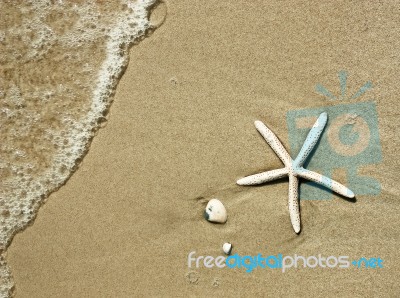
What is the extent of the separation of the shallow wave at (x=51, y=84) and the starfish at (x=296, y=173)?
146 centimetres

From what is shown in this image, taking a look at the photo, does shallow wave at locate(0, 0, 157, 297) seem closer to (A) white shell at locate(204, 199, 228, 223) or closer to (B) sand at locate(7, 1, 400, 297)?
(B) sand at locate(7, 1, 400, 297)

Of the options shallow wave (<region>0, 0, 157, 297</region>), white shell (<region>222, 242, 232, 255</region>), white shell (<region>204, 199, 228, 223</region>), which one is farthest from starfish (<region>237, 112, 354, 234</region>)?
shallow wave (<region>0, 0, 157, 297</region>)

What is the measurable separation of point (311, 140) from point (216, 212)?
956 millimetres

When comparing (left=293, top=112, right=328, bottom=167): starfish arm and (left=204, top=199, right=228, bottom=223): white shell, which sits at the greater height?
Answer: (left=293, top=112, right=328, bottom=167): starfish arm

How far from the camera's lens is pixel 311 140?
3.12m

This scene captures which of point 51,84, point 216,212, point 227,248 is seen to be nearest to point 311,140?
point 216,212

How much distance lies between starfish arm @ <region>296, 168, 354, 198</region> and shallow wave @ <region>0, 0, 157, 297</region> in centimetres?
177

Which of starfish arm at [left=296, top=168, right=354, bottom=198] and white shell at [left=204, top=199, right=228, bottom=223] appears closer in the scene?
starfish arm at [left=296, top=168, right=354, bottom=198]

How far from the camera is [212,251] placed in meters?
3.23

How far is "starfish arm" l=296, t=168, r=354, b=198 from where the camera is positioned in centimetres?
308

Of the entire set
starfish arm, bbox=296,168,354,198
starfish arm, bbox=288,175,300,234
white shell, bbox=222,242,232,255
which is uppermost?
starfish arm, bbox=296,168,354,198

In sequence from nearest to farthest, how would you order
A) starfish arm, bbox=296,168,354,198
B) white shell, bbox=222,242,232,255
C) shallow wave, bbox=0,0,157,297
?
starfish arm, bbox=296,168,354,198 < white shell, bbox=222,242,232,255 < shallow wave, bbox=0,0,157,297

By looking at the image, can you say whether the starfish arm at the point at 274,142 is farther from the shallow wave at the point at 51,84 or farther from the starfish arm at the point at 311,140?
the shallow wave at the point at 51,84

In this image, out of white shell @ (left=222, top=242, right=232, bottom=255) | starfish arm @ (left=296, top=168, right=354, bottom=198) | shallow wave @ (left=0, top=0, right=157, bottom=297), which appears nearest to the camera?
starfish arm @ (left=296, top=168, right=354, bottom=198)
